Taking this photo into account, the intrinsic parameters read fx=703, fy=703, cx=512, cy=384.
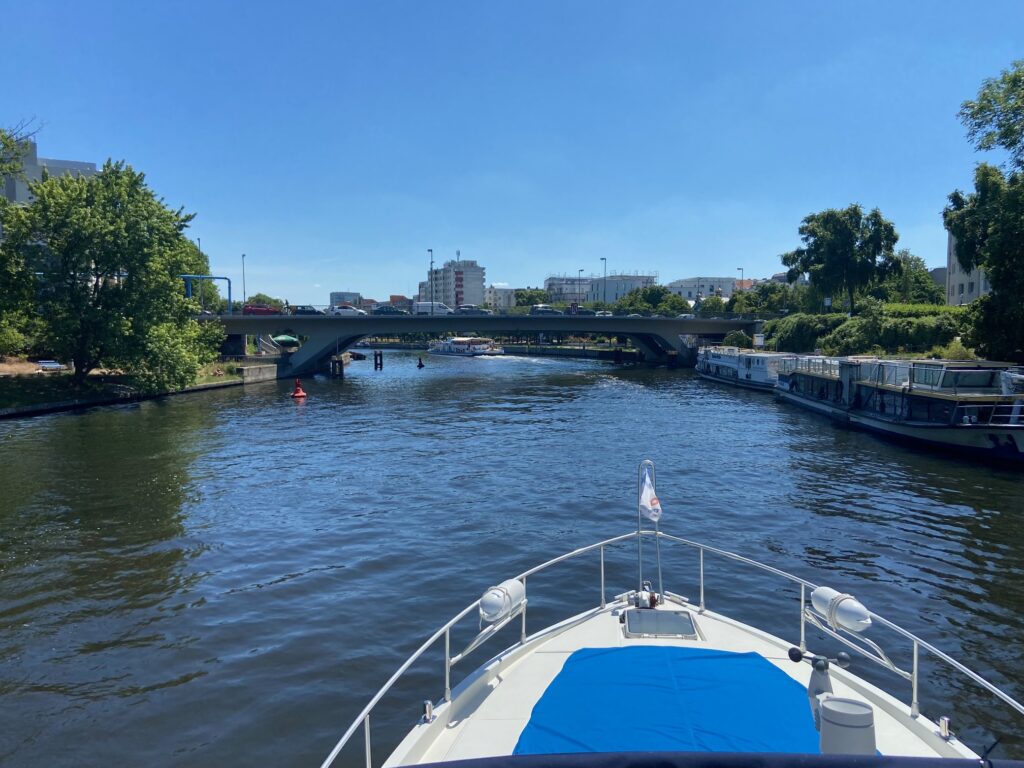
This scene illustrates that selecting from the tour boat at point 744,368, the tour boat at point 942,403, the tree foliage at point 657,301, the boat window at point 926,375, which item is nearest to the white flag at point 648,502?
the tour boat at point 942,403

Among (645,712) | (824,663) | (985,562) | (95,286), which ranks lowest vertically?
(985,562)

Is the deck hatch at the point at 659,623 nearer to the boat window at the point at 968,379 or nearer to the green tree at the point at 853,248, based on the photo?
the boat window at the point at 968,379

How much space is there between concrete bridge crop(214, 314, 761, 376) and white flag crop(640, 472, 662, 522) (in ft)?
248

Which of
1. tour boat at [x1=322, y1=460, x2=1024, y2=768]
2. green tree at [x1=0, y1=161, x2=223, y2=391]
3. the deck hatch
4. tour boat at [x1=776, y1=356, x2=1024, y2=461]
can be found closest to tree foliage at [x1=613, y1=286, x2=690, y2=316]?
tour boat at [x1=776, y1=356, x2=1024, y2=461]

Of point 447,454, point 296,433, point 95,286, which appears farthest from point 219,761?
point 95,286

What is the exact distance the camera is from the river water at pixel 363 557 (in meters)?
11.7

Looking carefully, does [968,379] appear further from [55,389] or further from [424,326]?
[424,326]

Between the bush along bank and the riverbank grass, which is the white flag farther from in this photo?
the bush along bank

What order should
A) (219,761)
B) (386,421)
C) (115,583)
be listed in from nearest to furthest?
(219,761), (115,583), (386,421)

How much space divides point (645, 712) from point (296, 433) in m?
35.8

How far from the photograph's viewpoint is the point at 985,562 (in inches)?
743

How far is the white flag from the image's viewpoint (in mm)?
10633

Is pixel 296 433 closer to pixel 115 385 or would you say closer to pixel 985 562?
pixel 115 385

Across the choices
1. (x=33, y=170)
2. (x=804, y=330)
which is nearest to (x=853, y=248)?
(x=804, y=330)
